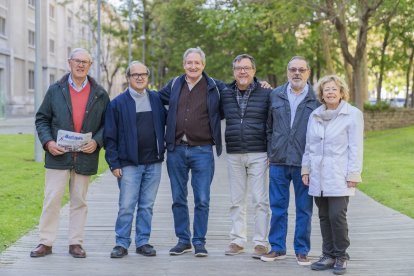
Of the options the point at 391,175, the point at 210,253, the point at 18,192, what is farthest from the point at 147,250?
the point at 391,175

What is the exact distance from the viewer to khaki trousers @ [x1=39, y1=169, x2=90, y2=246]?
7195 millimetres

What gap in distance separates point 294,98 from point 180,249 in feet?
6.52

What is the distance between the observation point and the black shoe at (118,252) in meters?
7.13

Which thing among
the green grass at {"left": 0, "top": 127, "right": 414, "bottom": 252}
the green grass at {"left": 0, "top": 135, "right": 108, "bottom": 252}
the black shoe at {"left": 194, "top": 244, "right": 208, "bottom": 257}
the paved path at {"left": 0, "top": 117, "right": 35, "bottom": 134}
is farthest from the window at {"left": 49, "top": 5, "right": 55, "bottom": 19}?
the black shoe at {"left": 194, "top": 244, "right": 208, "bottom": 257}

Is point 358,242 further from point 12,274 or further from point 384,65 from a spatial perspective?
point 384,65

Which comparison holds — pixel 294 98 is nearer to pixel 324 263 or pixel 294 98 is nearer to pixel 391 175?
pixel 324 263

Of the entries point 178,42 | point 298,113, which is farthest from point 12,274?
point 178,42

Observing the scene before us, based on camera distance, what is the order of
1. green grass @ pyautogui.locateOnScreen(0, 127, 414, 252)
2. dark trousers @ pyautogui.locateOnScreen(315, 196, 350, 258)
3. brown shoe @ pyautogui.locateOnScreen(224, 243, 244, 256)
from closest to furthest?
1. dark trousers @ pyautogui.locateOnScreen(315, 196, 350, 258)
2. brown shoe @ pyautogui.locateOnScreen(224, 243, 244, 256)
3. green grass @ pyautogui.locateOnScreen(0, 127, 414, 252)

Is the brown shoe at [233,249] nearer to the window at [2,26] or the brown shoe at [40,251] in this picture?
the brown shoe at [40,251]

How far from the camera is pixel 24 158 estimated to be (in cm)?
1777

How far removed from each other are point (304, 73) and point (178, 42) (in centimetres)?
3624

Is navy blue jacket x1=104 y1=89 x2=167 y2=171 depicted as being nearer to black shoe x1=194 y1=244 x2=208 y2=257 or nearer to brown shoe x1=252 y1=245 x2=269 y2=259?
black shoe x1=194 y1=244 x2=208 y2=257

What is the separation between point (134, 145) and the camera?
7.16 m

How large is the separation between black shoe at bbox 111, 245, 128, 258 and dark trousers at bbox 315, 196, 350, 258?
81.3 inches
